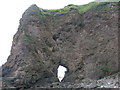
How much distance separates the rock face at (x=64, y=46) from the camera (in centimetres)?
2286

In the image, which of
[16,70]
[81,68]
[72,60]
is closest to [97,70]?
[81,68]

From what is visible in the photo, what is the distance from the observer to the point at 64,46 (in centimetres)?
2781

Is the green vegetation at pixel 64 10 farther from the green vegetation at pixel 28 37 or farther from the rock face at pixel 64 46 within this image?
the green vegetation at pixel 28 37

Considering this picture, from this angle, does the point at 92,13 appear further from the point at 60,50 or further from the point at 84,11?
the point at 60,50

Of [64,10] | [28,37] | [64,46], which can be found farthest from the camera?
[64,10]

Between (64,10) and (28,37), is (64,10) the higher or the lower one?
the higher one

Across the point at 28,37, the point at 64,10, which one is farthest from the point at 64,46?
the point at 64,10

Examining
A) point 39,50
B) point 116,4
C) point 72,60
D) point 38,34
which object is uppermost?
point 116,4

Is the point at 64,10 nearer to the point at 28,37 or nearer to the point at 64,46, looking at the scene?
the point at 64,46

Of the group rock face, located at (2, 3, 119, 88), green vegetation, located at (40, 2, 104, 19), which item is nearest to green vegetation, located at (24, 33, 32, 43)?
rock face, located at (2, 3, 119, 88)

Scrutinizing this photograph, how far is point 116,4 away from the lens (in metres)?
24.9

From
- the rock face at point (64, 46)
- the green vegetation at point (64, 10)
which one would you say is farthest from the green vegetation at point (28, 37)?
the green vegetation at point (64, 10)

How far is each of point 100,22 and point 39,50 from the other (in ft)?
33.9

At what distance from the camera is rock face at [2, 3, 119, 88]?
22.9 metres
